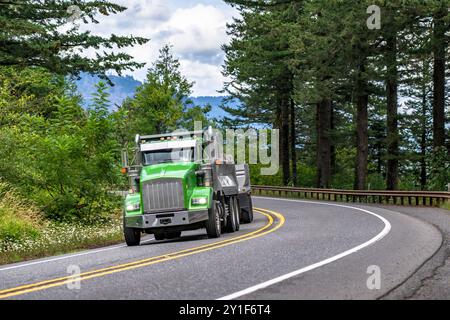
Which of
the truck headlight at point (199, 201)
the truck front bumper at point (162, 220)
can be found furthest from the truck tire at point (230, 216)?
the truck front bumper at point (162, 220)

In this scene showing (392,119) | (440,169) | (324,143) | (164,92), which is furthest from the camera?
(164,92)

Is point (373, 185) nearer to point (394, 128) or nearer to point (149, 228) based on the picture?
point (394, 128)

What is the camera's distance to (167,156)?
53.1 feet

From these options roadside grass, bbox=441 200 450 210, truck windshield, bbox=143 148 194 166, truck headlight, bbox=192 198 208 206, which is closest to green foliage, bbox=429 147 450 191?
roadside grass, bbox=441 200 450 210

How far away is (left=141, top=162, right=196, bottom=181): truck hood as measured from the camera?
14.8m

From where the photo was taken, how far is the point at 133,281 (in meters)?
8.16

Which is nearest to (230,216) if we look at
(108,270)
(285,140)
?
(108,270)

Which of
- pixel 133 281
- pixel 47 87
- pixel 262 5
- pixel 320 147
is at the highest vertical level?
pixel 262 5

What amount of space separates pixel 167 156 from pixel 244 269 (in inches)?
303

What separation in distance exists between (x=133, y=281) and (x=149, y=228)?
6433 mm

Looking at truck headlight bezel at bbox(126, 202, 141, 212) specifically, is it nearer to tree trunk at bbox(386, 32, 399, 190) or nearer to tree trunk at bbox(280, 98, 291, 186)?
tree trunk at bbox(386, 32, 399, 190)

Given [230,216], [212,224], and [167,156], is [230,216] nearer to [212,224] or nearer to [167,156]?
[212,224]

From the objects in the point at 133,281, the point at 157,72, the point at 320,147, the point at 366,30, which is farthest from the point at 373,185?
the point at 133,281
